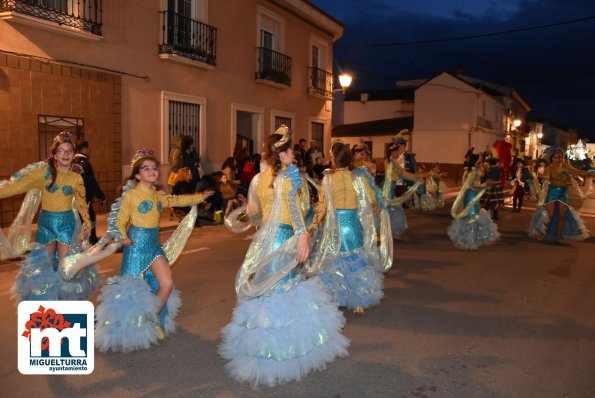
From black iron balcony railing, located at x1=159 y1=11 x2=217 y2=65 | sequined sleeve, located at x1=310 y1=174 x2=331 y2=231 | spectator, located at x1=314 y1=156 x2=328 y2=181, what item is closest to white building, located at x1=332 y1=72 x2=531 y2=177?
spectator, located at x1=314 y1=156 x2=328 y2=181

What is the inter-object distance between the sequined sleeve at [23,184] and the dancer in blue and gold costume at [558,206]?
9.26m

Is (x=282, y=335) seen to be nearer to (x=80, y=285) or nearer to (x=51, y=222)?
(x=80, y=285)

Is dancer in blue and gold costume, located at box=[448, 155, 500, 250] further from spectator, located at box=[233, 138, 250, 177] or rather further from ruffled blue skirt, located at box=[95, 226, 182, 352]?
ruffled blue skirt, located at box=[95, 226, 182, 352]

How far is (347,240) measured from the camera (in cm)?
583

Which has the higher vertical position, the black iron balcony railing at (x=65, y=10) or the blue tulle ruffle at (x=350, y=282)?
the black iron balcony railing at (x=65, y=10)

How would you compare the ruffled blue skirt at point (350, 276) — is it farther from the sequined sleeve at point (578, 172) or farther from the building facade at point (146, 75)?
the building facade at point (146, 75)

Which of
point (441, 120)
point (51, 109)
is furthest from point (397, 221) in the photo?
point (441, 120)

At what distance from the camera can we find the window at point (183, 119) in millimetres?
14422

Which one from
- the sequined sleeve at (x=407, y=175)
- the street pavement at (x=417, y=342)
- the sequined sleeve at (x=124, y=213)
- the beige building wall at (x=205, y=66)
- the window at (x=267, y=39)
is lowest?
the street pavement at (x=417, y=342)

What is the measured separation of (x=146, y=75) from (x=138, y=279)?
395 inches

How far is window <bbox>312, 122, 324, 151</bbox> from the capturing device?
2244cm

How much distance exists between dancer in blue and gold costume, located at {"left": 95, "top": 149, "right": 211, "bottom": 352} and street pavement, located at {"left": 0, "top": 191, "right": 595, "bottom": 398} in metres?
0.18

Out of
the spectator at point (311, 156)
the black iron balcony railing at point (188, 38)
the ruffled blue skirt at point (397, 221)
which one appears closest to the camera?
the ruffled blue skirt at point (397, 221)

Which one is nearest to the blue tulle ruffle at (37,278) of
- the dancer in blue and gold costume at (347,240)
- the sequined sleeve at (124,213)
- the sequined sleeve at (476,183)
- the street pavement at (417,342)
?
the street pavement at (417,342)
